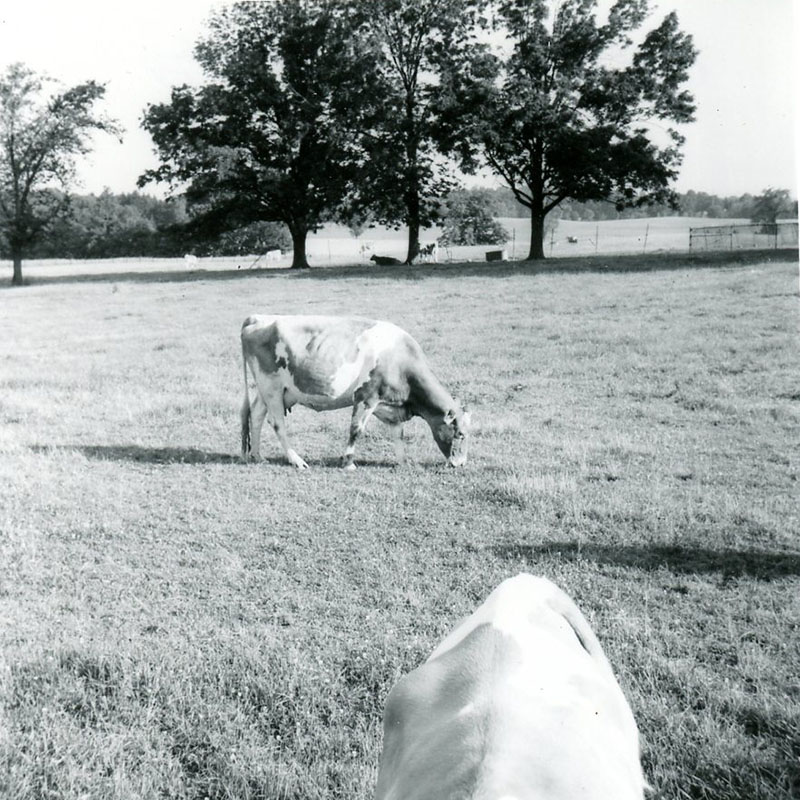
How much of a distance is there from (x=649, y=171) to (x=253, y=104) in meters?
8.94

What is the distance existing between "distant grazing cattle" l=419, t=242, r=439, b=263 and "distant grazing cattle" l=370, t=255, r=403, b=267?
178cm

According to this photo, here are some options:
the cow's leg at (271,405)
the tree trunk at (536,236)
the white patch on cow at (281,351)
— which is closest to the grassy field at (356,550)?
the cow's leg at (271,405)

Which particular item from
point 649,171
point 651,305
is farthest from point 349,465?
point 649,171

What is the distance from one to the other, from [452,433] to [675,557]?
3420 mm

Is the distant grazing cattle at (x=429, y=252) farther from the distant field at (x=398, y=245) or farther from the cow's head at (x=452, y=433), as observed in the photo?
the cow's head at (x=452, y=433)

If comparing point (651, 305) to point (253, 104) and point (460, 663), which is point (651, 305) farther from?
point (460, 663)

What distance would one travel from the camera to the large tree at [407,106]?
15023 millimetres

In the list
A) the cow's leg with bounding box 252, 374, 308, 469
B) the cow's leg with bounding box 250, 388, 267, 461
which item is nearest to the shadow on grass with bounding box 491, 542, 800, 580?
the cow's leg with bounding box 252, 374, 308, 469

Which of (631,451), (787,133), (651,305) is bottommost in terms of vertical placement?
(631,451)

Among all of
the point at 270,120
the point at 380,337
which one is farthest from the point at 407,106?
the point at 380,337

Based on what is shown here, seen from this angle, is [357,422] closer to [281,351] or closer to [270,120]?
[281,351]

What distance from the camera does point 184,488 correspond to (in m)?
7.06

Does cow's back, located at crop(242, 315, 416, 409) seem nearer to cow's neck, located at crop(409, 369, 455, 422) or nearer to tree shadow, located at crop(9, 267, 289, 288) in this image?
cow's neck, located at crop(409, 369, 455, 422)

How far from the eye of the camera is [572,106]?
1464cm
